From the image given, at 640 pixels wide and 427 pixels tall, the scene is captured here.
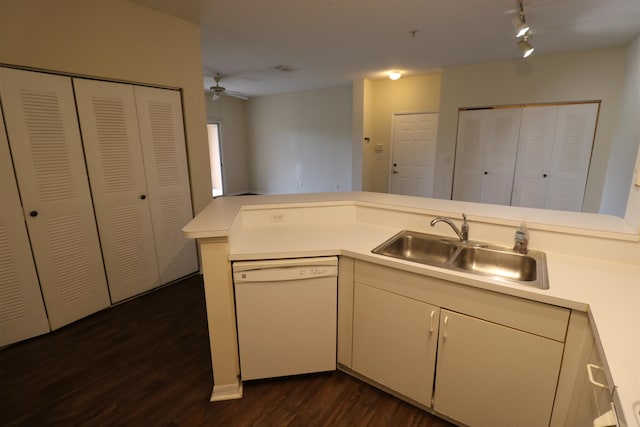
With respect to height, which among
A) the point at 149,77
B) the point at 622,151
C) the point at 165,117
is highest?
the point at 149,77

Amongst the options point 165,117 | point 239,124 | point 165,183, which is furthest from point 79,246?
point 239,124

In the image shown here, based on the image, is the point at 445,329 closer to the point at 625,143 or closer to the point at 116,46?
the point at 116,46

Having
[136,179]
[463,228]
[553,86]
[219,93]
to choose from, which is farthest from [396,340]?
[219,93]

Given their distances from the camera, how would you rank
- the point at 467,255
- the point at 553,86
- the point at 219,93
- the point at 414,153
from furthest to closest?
the point at 414,153
the point at 219,93
the point at 553,86
the point at 467,255

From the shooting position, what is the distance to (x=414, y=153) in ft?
19.2

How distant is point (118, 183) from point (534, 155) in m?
5.14

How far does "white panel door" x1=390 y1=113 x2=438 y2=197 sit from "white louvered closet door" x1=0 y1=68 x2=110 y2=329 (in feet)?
16.5

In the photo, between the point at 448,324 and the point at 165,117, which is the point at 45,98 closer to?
the point at 165,117

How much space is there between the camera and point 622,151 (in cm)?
351

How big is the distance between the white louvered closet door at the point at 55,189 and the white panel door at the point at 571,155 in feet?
17.9

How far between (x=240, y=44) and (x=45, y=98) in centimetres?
214

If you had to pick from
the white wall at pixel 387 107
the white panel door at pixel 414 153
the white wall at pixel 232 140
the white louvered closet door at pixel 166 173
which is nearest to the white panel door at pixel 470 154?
the white panel door at pixel 414 153

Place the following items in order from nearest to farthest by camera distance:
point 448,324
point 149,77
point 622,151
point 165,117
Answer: point 448,324 < point 149,77 < point 165,117 < point 622,151

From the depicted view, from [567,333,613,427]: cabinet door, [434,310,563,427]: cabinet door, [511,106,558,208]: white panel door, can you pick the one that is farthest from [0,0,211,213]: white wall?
[511,106,558,208]: white panel door
